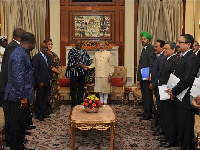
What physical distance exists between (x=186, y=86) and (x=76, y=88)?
4.11 meters

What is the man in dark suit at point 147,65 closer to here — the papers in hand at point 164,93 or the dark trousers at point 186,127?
the papers in hand at point 164,93

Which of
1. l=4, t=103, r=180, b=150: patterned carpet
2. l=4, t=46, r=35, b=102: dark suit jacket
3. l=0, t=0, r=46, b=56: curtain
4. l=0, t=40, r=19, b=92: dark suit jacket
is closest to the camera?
l=4, t=46, r=35, b=102: dark suit jacket

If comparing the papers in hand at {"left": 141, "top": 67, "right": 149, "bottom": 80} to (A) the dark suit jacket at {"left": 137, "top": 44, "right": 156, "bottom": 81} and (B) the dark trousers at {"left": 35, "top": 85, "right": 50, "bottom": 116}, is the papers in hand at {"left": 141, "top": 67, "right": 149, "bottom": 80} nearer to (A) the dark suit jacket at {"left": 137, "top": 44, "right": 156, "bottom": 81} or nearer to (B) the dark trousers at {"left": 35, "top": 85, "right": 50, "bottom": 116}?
(A) the dark suit jacket at {"left": 137, "top": 44, "right": 156, "bottom": 81}

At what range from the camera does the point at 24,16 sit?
932 centimetres

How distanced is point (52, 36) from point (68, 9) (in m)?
0.91

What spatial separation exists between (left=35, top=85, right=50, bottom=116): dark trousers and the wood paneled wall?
2626 millimetres

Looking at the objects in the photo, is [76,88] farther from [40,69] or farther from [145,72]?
[145,72]

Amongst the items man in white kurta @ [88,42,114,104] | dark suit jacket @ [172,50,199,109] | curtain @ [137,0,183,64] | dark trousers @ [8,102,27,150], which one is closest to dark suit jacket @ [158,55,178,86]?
dark suit jacket @ [172,50,199,109]

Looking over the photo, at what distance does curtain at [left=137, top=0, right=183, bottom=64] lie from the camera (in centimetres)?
938

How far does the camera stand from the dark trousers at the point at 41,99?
679 cm

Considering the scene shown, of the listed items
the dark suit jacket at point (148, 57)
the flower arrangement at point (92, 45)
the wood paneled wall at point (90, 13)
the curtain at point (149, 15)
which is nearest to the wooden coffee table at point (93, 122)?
the dark suit jacket at point (148, 57)

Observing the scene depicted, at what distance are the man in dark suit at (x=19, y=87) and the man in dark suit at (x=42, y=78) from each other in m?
2.41

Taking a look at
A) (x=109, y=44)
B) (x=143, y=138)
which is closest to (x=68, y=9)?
(x=109, y=44)

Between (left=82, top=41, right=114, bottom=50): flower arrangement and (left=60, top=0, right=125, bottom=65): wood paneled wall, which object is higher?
(left=60, top=0, right=125, bottom=65): wood paneled wall
